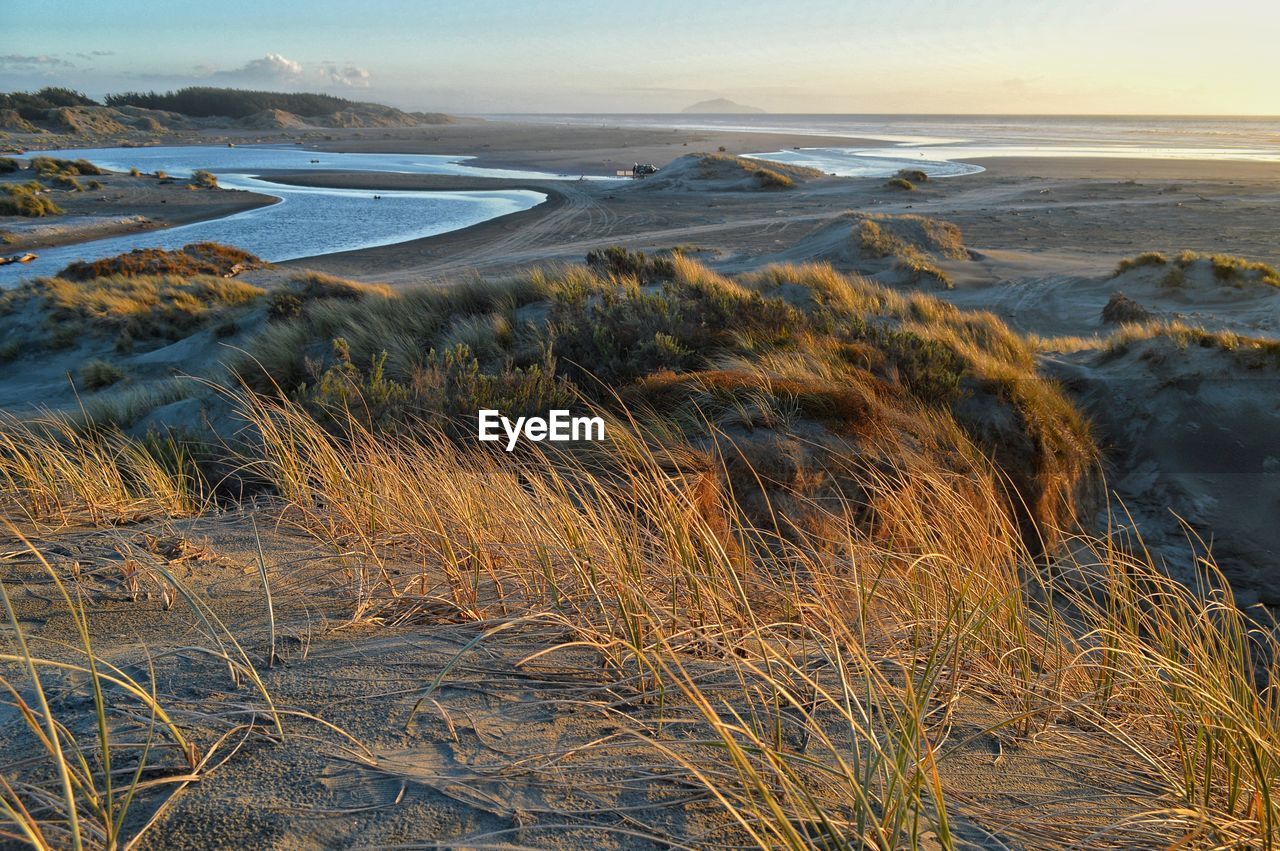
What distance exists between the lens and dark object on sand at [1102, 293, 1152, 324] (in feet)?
42.1

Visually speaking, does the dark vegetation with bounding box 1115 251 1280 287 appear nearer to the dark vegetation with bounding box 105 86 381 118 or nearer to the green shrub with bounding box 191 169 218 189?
the green shrub with bounding box 191 169 218 189

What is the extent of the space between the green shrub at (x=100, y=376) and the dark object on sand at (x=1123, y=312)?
1593 cm

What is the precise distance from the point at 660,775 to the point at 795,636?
1.13 metres

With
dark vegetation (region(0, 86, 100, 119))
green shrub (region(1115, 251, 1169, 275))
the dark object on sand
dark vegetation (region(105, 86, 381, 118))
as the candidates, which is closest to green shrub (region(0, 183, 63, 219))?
the dark object on sand

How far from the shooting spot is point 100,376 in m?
11.1

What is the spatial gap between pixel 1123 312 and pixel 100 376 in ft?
53.8

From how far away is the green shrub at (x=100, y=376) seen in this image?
11117 mm

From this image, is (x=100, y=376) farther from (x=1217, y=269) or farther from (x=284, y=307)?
(x=1217, y=269)

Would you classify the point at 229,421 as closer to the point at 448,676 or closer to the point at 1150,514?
the point at 448,676

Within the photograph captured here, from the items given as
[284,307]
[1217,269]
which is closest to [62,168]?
[284,307]

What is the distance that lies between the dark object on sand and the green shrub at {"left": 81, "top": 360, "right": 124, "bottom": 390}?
15.9 m

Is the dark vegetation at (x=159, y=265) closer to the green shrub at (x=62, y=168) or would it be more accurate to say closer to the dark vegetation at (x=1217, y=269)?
the dark vegetation at (x=1217, y=269)

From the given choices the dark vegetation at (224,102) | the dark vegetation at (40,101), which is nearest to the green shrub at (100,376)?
the dark vegetation at (40,101)

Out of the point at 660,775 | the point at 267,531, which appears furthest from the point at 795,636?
the point at 267,531
